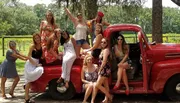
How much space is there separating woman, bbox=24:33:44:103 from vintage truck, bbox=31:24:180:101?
214mm

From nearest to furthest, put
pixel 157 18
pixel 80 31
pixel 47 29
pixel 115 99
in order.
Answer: pixel 115 99 → pixel 47 29 → pixel 80 31 → pixel 157 18

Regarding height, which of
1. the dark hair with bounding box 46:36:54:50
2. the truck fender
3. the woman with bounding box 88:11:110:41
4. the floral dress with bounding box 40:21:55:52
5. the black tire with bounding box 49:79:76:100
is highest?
the woman with bounding box 88:11:110:41

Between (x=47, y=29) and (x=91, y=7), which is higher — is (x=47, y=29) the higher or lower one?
the lower one

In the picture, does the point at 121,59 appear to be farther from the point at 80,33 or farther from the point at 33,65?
the point at 33,65

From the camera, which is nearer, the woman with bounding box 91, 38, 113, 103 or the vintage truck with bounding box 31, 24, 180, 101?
the woman with bounding box 91, 38, 113, 103

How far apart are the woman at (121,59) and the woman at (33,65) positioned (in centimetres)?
185

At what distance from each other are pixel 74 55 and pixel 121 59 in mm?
1149

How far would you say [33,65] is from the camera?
305 inches

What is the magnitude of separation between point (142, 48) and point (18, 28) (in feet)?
256

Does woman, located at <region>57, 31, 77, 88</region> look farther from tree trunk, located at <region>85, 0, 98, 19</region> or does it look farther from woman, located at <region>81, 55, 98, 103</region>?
tree trunk, located at <region>85, 0, 98, 19</region>

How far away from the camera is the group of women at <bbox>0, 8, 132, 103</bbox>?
7.20 meters

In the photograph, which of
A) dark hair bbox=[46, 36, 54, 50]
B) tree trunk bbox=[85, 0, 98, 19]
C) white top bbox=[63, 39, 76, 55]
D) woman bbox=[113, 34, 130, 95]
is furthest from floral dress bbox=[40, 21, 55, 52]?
tree trunk bbox=[85, 0, 98, 19]

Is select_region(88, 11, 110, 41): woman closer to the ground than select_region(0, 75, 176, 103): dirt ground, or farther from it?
farther from it

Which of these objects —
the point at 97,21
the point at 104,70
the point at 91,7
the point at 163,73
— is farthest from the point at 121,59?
the point at 91,7
